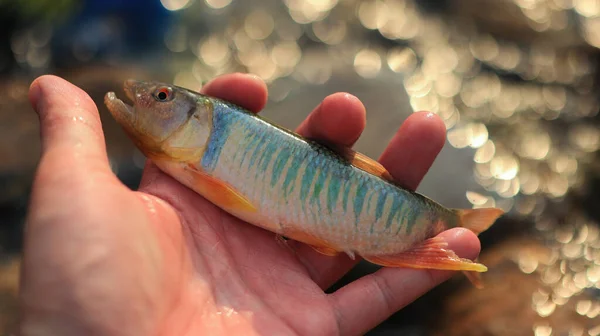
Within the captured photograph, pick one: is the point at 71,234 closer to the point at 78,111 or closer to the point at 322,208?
the point at 78,111

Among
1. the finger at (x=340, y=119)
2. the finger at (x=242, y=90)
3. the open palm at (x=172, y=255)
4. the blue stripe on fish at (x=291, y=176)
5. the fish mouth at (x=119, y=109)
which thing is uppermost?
the finger at (x=340, y=119)

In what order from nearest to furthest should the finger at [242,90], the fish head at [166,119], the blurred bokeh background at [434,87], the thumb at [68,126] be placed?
the thumb at [68,126], the fish head at [166,119], the finger at [242,90], the blurred bokeh background at [434,87]

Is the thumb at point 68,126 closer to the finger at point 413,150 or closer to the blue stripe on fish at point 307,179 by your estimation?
the blue stripe on fish at point 307,179

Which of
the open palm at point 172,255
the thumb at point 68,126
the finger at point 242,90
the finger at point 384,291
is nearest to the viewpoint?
the open palm at point 172,255

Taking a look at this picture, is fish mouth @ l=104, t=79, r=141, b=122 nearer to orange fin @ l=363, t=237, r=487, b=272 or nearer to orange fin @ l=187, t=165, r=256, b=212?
orange fin @ l=187, t=165, r=256, b=212

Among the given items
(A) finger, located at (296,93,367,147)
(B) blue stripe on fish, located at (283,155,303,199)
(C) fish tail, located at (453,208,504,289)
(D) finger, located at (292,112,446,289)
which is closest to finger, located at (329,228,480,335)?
(C) fish tail, located at (453,208,504,289)

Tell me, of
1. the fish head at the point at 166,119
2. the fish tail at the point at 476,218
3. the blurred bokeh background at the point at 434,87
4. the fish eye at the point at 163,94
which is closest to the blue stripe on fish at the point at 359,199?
the fish tail at the point at 476,218

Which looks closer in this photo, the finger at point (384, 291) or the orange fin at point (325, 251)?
the finger at point (384, 291)
